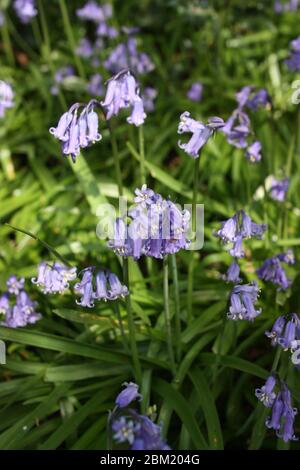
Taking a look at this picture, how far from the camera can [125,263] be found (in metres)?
3.60

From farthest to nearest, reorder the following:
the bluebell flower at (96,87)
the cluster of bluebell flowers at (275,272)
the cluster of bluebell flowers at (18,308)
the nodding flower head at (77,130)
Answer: the bluebell flower at (96,87) → the cluster of bluebell flowers at (18,308) → the cluster of bluebell flowers at (275,272) → the nodding flower head at (77,130)

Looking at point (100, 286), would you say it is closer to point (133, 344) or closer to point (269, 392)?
point (133, 344)

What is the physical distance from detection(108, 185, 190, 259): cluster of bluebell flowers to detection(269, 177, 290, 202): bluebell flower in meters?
1.90

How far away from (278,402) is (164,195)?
2696mm

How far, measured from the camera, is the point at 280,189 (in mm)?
5031

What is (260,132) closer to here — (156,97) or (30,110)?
(156,97)

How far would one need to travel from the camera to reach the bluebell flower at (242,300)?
143 inches

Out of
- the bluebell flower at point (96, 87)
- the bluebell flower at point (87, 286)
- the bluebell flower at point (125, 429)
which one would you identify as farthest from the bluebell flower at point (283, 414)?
the bluebell flower at point (96, 87)

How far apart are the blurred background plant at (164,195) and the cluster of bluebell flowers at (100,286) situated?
489mm

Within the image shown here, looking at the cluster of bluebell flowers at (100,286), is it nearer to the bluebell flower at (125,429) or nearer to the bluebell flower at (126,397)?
the bluebell flower at (126,397)
